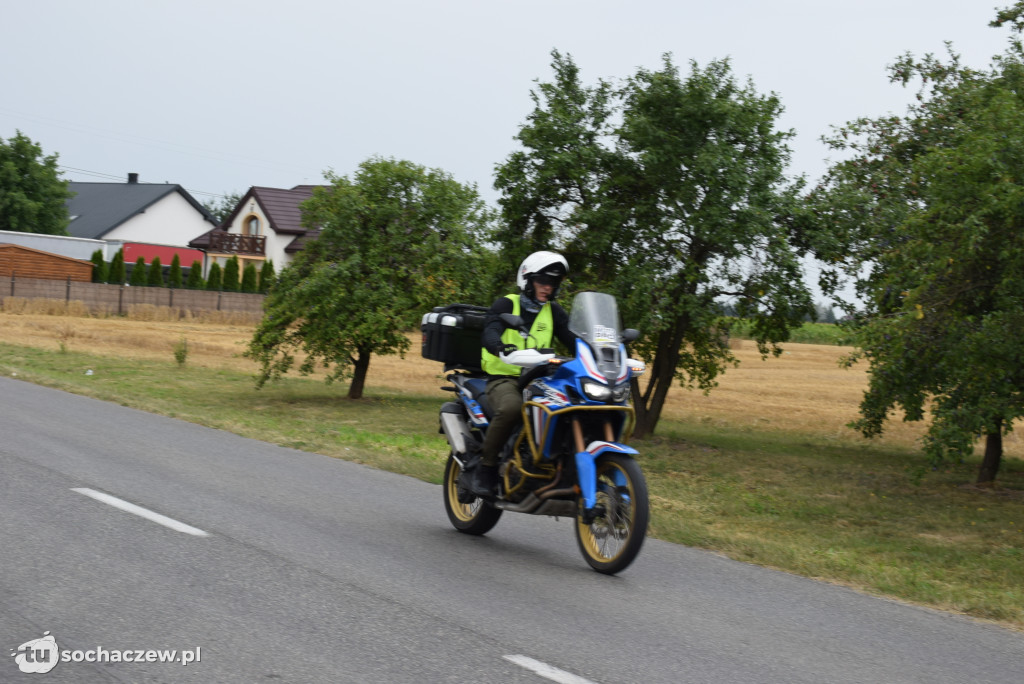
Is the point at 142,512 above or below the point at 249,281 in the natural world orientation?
below

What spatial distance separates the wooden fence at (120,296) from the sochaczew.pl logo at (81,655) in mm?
45016

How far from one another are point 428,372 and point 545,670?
3068cm

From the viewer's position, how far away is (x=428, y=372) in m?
35.4

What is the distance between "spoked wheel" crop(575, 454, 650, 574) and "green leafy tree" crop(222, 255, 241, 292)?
5815 cm

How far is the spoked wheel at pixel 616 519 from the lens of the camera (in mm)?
6727

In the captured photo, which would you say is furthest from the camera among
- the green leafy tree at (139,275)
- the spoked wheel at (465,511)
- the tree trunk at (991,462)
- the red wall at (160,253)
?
the red wall at (160,253)

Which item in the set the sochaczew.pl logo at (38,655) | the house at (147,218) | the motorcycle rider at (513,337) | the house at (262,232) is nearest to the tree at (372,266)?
the motorcycle rider at (513,337)

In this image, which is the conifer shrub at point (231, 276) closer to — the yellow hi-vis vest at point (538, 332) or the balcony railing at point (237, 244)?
the balcony railing at point (237, 244)

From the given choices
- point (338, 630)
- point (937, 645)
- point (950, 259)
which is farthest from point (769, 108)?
point (338, 630)

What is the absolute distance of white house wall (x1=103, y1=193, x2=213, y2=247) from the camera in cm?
8000

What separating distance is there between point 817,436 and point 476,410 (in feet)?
54.8

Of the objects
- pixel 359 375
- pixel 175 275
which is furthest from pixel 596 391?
pixel 175 275

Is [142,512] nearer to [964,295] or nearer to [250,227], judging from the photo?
[964,295]

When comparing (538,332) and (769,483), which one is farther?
(769,483)
